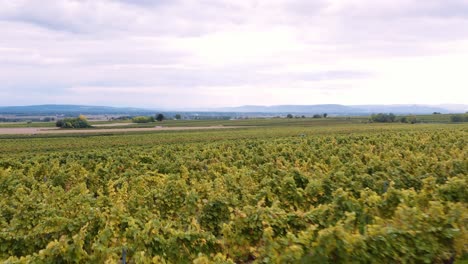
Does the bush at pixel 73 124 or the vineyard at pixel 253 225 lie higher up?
the vineyard at pixel 253 225

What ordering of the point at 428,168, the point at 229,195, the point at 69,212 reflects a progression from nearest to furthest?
the point at 69,212 → the point at 229,195 → the point at 428,168

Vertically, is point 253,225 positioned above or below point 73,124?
above

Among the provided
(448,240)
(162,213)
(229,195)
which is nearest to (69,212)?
(162,213)

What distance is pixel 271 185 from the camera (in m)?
12.6

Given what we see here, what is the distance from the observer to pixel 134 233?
24.5 ft

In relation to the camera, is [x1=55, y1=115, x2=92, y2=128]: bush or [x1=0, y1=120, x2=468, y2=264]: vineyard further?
[x1=55, y1=115, x2=92, y2=128]: bush

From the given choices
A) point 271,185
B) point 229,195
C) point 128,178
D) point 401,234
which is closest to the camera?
point 401,234

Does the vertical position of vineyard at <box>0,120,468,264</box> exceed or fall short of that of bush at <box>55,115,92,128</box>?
it exceeds it

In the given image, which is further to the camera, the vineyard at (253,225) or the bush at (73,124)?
the bush at (73,124)

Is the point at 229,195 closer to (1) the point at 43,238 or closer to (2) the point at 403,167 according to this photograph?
Answer: (1) the point at 43,238

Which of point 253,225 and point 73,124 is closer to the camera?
point 253,225

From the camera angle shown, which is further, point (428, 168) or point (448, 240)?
point (428, 168)

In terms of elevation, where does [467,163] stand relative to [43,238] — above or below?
above

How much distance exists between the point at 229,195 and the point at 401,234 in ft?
16.5
